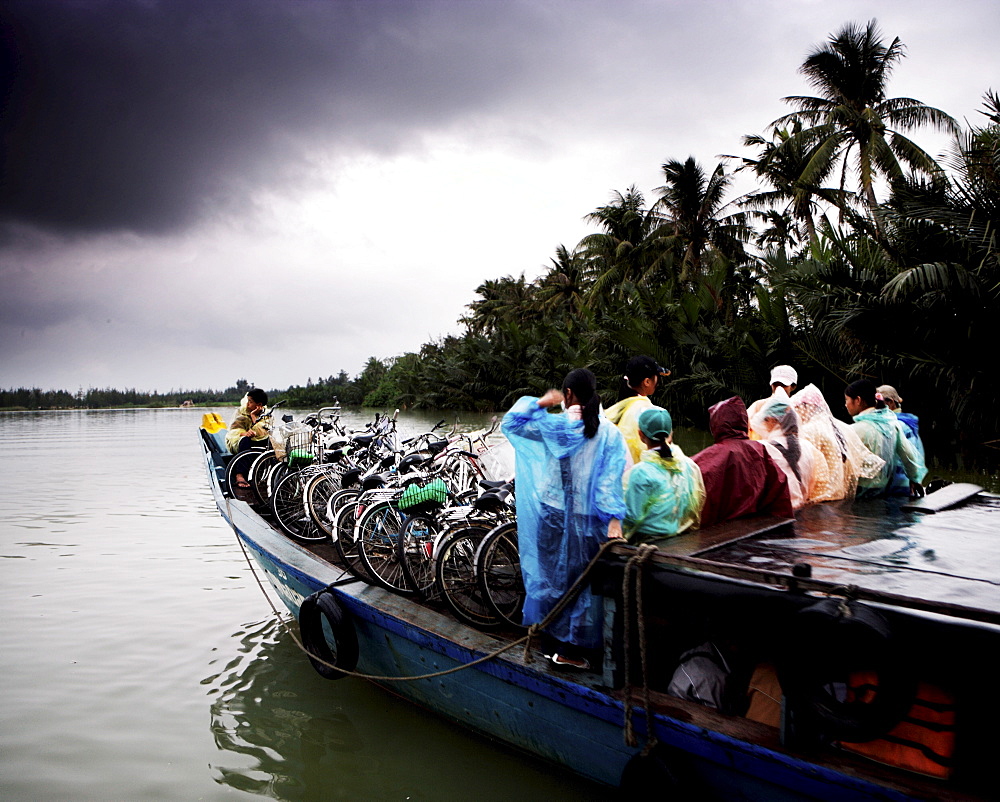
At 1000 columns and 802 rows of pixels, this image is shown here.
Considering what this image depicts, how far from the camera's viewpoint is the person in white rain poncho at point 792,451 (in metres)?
4.95

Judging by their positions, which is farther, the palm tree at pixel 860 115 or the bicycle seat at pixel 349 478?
the palm tree at pixel 860 115


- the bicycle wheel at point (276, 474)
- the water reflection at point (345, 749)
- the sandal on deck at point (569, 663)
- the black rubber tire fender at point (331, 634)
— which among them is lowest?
the water reflection at point (345, 749)

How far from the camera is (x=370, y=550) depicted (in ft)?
18.8

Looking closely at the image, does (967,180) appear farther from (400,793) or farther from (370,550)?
(400,793)

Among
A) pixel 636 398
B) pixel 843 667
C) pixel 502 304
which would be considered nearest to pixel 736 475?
pixel 636 398

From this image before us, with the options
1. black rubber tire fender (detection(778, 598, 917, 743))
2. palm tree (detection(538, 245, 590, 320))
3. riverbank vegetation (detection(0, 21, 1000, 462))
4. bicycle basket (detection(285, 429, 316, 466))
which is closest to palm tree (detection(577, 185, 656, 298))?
riverbank vegetation (detection(0, 21, 1000, 462))

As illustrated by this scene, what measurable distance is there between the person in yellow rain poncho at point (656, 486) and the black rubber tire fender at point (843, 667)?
1.16m

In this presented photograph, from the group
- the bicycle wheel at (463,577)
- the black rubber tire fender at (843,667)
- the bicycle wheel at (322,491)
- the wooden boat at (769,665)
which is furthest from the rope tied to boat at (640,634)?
the bicycle wheel at (322,491)

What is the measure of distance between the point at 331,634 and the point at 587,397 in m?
2.74

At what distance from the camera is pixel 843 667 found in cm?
272

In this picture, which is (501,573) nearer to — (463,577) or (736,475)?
(463,577)

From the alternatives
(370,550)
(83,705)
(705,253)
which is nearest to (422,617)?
(370,550)

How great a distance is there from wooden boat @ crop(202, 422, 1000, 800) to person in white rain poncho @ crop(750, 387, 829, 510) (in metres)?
0.52

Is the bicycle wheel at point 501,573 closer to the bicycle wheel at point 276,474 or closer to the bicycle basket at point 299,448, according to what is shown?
the bicycle wheel at point 276,474
